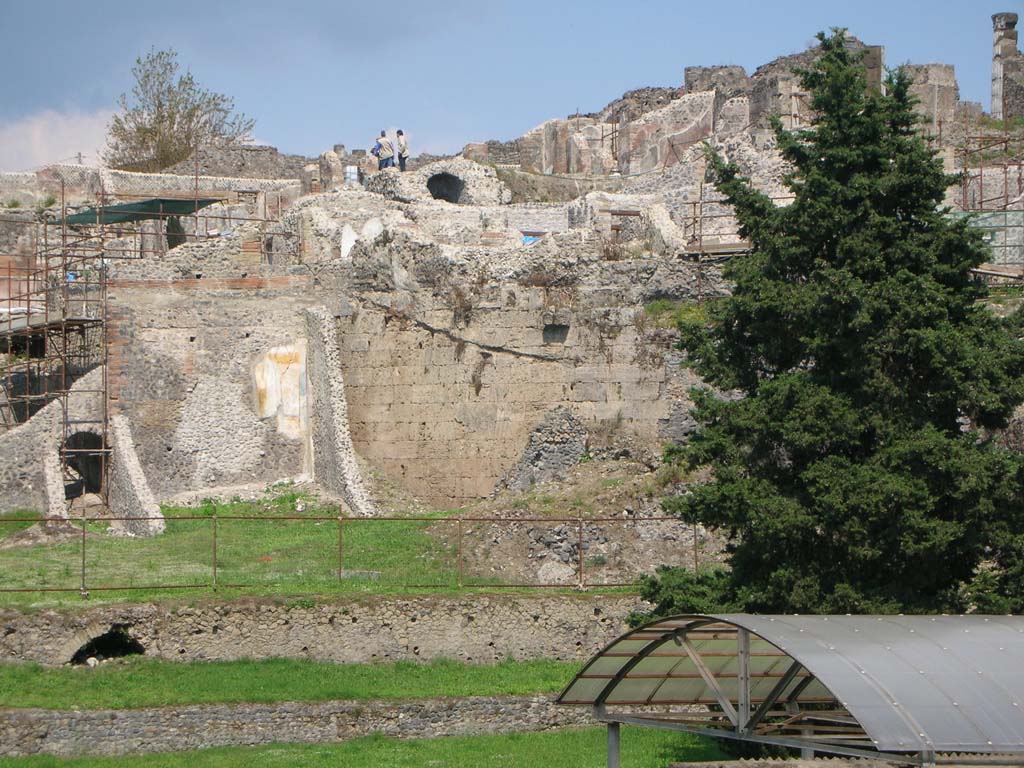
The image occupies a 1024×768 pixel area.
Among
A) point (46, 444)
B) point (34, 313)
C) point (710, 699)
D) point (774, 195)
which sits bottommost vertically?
point (710, 699)

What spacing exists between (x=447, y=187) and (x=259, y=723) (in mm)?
20329

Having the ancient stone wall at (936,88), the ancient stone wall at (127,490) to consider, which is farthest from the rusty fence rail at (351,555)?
the ancient stone wall at (936,88)

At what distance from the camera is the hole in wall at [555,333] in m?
26.7

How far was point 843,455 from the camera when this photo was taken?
54.4ft

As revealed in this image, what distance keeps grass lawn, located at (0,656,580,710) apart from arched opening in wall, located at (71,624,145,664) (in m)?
0.27

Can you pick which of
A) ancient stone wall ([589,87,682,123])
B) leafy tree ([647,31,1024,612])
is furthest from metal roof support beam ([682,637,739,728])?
ancient stone wall ([589,87,682,123])

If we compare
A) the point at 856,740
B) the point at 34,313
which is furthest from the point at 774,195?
the point at 856,740

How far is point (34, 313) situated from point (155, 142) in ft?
53.2

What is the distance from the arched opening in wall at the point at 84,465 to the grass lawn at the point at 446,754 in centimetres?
1022

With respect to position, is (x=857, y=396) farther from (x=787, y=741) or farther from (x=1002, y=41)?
(x=1002, y=41)

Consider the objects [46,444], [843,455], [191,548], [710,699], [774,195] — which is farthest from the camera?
[774,195]

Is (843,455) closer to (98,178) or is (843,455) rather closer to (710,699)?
(710,699)

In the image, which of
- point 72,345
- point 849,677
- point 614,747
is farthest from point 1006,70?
point 849,677

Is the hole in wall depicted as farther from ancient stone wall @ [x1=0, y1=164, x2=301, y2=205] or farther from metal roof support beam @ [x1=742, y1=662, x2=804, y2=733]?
metal roof support beam @ [x1=742, y1=662, x2=804, y2=733]
